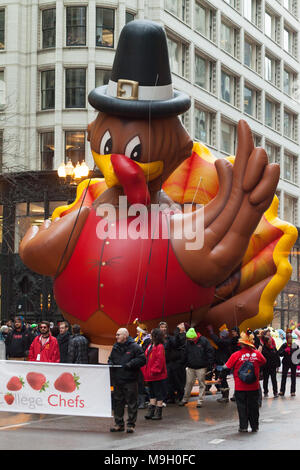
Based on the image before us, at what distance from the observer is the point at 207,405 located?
15.4 m

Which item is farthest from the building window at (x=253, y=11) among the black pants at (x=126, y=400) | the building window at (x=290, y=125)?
the black pants at (x=126, y=400)

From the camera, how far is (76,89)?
34.4 metres

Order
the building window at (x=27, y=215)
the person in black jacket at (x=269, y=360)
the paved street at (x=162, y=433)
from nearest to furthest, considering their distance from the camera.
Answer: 1. the paved street at (x=162, y=433)
2. the person in black jacket at (x=269, y=360)
3. the building window at (x=27, y=215)

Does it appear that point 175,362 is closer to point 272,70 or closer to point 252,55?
point 252,55

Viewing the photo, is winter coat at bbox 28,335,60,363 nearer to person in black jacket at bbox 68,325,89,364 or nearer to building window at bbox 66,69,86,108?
person in black jacket at bbox 68,325,89,364

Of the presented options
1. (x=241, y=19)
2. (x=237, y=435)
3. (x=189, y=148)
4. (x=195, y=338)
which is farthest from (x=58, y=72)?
(x=237, y=435)

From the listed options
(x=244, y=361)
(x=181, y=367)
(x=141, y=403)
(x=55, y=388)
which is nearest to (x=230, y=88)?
(x=181, y=367)

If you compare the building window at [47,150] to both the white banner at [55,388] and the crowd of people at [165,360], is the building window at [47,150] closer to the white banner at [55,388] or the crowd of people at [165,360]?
the crowd of people at [165,360]

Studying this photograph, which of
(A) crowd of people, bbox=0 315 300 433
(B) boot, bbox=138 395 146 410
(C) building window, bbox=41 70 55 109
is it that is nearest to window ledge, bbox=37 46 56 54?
(C) building window, bbox=41 70 55 109

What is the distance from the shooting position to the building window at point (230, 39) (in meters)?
43.6

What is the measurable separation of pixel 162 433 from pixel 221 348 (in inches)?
203

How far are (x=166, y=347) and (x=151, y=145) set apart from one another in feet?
12.8

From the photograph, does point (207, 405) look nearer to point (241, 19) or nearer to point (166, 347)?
point (166, 347)

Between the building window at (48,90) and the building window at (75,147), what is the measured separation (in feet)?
5.50
